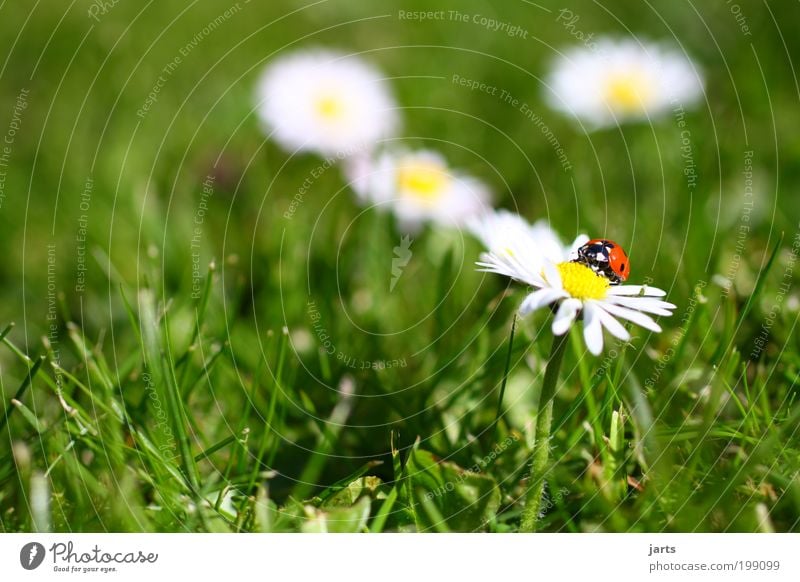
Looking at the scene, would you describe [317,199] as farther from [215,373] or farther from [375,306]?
[215,373]

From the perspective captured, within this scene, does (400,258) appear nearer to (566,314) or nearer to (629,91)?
(566,314)

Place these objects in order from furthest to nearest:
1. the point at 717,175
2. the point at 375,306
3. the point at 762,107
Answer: the point at 762,107, the point at 717,175, the point at 375,306

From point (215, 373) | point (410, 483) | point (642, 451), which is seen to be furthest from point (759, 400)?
point (215, 373)

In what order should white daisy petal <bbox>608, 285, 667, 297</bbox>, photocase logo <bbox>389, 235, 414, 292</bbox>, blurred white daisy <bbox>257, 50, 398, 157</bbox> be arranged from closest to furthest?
white daisy petal <bbox>608, 285, 667, 297</bbox>
photocase logo <bbox>389, 235, 414, 292</bbox>
blurred white daisy <bbox>257, 50, 398, 157</bbox>

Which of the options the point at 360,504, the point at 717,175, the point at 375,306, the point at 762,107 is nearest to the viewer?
the point at 360,504
